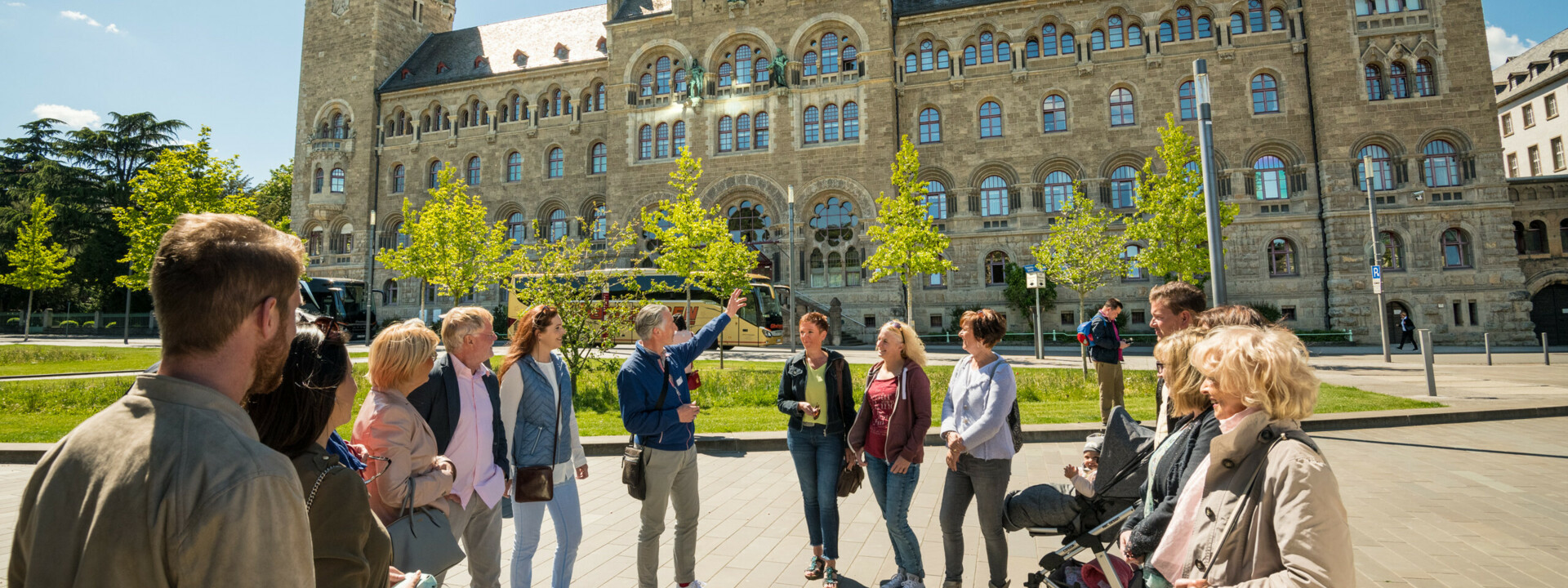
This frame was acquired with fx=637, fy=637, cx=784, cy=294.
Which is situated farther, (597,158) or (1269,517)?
(597,158)

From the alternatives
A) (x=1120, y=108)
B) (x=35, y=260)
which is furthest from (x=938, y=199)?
(x=35, y=260)

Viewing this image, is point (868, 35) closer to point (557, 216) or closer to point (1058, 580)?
point (557, 216)

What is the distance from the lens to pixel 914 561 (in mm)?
4168

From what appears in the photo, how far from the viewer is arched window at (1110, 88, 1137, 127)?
28797mm

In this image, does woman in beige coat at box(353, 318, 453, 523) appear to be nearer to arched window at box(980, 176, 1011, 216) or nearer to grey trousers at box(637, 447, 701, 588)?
grey trousers at box(637, 447, 701, 588)

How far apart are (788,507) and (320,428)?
4.66m

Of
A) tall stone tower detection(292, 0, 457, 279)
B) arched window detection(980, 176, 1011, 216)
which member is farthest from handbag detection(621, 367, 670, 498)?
tall stone tower detection(292, 0, 457, 279)

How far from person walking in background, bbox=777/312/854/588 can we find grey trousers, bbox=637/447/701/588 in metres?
0.80

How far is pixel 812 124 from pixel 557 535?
1133 inches

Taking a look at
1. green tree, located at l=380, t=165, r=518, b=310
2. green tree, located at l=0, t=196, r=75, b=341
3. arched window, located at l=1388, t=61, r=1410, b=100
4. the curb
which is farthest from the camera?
green tree, located at l=0, t=196, r=75, b=341

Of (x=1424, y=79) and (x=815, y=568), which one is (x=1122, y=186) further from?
(x=815, y=568)

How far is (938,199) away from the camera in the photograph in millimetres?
30594

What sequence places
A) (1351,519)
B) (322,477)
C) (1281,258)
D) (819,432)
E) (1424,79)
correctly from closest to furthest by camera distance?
(322,477)
(819,432)
(1351,519)
(1424,79)
(1281,258)

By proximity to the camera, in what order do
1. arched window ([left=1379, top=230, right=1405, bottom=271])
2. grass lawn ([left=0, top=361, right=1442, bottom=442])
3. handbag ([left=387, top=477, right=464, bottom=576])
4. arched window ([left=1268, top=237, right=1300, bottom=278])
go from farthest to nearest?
arched window ([left=1268, top=237, right=1300, bottom=278]), arched window ([left=1379, top=230, right=1405, bottom=271]), grass lawn ([left=0, top=361, right=1442, bottom=442]), handbag ([left=387, top=477, right=464, bottom=576])
